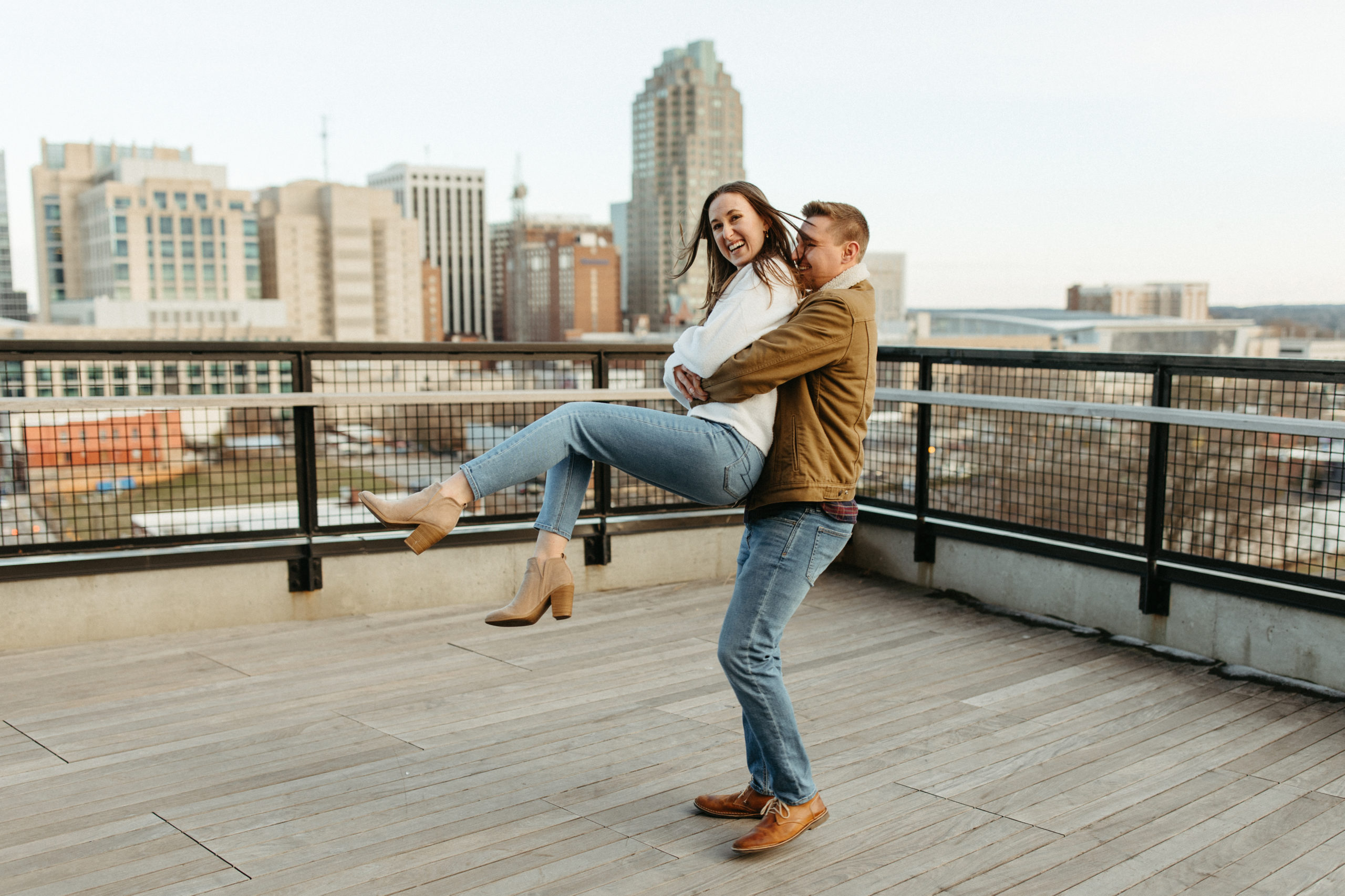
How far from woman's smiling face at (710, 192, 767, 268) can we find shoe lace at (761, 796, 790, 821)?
4.44ft

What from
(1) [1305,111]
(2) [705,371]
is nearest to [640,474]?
(2) [705,371]

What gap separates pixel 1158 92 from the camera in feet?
321

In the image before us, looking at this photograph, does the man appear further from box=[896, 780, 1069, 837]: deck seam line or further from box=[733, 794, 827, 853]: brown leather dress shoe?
box=[896, 780, 1069, 837]: deck seam line

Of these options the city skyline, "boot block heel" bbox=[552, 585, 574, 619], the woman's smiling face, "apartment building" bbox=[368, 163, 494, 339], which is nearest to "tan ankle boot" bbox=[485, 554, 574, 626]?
"boot block heel" bbox=[552, 585, 574, 619]

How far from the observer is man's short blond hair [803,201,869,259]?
2.54 meters

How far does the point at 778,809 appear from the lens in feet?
8.80

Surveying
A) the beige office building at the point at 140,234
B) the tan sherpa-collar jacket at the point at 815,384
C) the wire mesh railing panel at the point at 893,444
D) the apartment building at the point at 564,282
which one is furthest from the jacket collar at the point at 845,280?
→ the apartment building at the point at 564,282

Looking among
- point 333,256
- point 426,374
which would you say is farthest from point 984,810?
point 333,256

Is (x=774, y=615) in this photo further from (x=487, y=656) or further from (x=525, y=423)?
(x=525, y=423)

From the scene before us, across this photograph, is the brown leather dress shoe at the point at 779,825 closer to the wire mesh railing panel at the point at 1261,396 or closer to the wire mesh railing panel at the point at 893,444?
the wire mesh railing panel at the point at 1261,396

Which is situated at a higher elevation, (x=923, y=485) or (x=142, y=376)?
(x=142, y=376)

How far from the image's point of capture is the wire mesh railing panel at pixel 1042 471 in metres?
4.68

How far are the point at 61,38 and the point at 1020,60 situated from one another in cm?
10450

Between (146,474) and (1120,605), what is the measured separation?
4.38 meters
